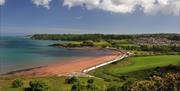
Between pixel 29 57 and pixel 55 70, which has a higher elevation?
pixel 55 70

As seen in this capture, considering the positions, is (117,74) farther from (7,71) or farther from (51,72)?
(7,71)

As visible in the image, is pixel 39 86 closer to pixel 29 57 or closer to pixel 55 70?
pixel 55 70

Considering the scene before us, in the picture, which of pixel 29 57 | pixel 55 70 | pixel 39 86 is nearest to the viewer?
pixel 39 86

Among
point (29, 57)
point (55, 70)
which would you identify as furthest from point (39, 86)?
point (29, 57)

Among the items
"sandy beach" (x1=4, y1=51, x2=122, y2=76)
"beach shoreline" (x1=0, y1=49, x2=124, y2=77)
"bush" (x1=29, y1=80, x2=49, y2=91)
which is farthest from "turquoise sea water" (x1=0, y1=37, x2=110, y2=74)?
"bush" (x1=29, y1=80, x2=49, y2=91)

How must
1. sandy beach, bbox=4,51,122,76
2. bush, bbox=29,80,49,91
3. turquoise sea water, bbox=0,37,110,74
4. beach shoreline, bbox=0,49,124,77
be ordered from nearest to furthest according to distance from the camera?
bush, bbox=29,80,49,91, beach shoreline, bbox=0,49,124,77, sandy beach, bbox=4,51,122,76, turquoise sea water, bbox=0,37,110,74

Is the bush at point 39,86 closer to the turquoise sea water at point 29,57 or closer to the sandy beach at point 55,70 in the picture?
the sandy beach at point 55,70

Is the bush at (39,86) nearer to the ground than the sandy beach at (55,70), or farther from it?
farther from it

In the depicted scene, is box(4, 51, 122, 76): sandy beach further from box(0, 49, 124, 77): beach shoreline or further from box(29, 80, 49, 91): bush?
box(29, 80, 49, 91): bush

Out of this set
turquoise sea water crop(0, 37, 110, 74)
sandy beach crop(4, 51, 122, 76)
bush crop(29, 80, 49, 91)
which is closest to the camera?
bush crop(29, 80, 49, 91)

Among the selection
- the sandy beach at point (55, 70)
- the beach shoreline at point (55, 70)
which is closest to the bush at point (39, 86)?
the beach shoreline at point (55, 70)

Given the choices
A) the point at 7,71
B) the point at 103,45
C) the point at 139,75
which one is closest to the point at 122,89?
the point at 139,75
